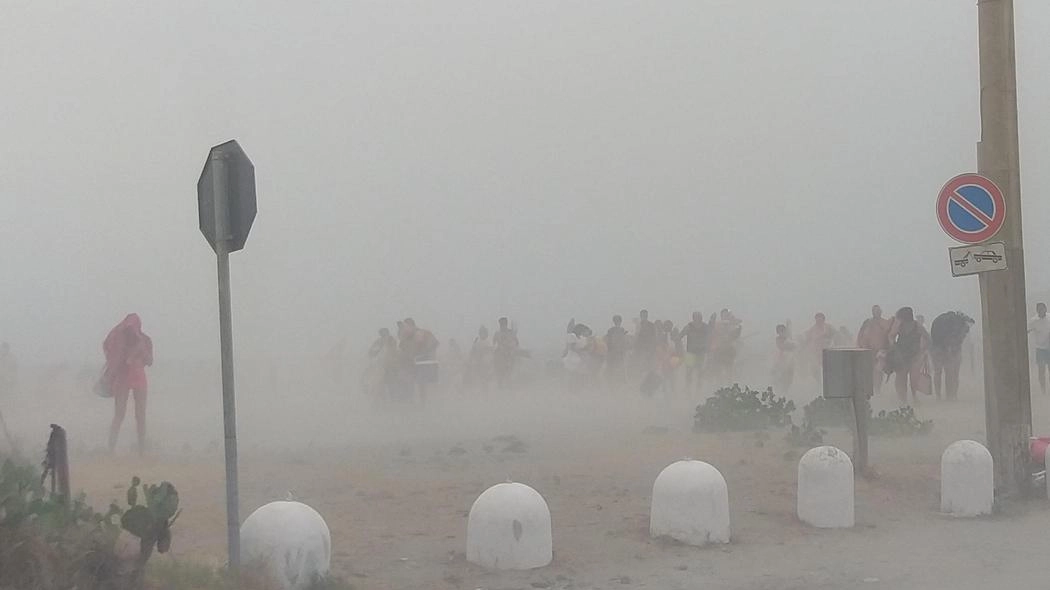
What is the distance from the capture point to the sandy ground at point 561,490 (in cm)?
612

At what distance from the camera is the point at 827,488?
7215 mm

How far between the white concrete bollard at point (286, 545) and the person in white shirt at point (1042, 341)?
47.2 ft

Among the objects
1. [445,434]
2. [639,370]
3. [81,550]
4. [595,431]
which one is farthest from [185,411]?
[81,550]

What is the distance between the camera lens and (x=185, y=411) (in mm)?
16250

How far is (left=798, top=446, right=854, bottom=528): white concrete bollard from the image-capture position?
7148mm

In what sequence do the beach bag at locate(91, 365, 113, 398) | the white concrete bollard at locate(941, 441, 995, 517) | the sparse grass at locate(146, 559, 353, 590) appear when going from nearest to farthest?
1. the sparse grass at locate(146, 559, 353, 590)
2. the white concrete bollard at locate(941, 441, 995, 517)
3. the beach bag at locate(91, 365, 113, 398)

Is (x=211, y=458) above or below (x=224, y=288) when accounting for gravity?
below

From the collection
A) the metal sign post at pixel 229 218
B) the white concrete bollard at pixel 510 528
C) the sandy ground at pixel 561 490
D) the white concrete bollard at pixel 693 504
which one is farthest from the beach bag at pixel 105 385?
the metal sign post at pixel 229 218

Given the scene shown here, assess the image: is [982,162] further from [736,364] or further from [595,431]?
[736,364]

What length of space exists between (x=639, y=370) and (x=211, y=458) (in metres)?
9.44

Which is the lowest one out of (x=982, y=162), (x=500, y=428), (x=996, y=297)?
(x=500, y=428)

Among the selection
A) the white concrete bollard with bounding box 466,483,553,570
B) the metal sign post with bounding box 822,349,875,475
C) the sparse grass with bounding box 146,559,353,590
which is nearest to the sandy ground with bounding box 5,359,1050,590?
the white concrete bollard with bounding box 466,483,553,570

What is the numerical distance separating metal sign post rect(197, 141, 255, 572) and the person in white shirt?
48.7 ft

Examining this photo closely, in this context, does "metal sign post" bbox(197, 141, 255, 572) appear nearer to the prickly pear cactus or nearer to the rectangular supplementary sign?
the prickly pear cactus
